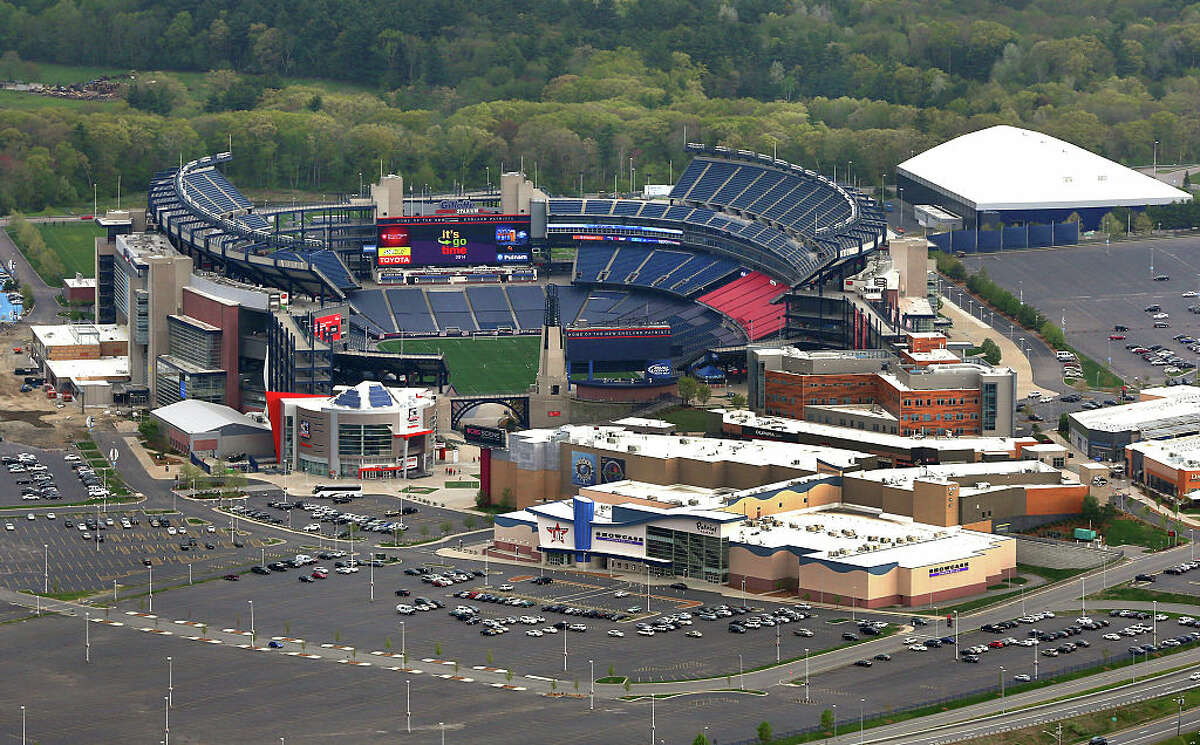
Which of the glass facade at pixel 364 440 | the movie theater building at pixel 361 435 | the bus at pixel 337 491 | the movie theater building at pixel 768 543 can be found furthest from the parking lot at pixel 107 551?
the movie theater building at pixel 768 543

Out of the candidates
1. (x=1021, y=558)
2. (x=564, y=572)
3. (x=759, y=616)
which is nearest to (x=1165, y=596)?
(x=1021, y=558)

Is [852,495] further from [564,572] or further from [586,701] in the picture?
[586,701]

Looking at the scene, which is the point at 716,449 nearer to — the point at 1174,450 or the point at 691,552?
the point at 691,552

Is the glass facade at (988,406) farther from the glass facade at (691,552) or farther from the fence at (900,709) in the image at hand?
the fence at (900,709)

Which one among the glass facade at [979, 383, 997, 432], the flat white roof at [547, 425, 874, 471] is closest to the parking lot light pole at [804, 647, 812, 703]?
the flat white roof at [547, 425, 874, 471]

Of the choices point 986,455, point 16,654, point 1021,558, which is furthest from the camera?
point 986,455

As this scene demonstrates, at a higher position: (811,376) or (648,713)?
(811,376)

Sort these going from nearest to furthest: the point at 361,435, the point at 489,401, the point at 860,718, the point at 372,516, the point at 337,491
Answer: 1. the point at 860,718
2. the point at 372,516
3. the point at 337,491
4. the point at 361,435
5. the point at 489,401

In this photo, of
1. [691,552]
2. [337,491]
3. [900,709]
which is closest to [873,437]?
[691,552]
